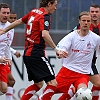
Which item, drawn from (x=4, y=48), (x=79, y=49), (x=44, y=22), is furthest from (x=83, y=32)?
(x=4, y=48)

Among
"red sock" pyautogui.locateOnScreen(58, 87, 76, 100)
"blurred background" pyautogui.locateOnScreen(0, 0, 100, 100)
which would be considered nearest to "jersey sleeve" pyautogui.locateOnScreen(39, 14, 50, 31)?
"red sock" pyautogui.locateOnScreen(58, 87, 76, 100)

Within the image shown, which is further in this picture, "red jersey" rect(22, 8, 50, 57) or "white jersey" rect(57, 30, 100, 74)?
"white jersey" rect(57, 30, 100, 74)

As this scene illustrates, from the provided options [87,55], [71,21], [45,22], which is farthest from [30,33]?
[71,21]

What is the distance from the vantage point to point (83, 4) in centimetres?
1403

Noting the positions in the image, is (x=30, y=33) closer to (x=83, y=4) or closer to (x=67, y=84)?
(x=67, y=84)

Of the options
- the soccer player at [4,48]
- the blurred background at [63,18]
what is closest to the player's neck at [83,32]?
the soccer player at [4,48]

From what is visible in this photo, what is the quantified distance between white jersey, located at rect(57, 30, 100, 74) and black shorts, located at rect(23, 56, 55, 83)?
0.37 metres

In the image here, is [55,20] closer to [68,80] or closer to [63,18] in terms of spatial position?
[63,18]

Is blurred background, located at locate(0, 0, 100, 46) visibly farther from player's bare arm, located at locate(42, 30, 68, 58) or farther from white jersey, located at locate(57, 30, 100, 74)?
player's bare arm, located at locate(42, 30, 68, 58)

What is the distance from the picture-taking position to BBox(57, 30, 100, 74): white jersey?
33.2 feet

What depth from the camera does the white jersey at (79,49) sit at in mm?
10133

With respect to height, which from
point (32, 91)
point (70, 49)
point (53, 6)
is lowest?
point (32, 91)

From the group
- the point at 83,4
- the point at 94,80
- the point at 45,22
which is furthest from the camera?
the point at 83,4

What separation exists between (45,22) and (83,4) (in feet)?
14.2
